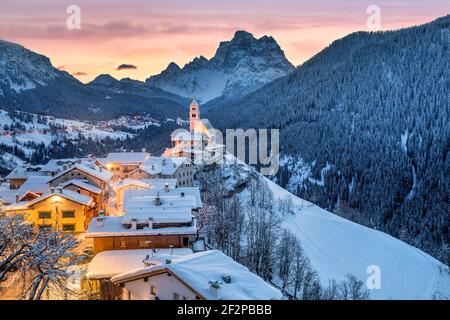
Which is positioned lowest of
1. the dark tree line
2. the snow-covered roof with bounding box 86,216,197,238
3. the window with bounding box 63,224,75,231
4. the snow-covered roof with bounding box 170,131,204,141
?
the dark tree line

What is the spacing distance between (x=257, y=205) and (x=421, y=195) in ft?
251

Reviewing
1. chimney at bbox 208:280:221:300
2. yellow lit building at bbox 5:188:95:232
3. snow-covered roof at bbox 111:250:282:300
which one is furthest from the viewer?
yellow lit building at bbox 5:188:95:232

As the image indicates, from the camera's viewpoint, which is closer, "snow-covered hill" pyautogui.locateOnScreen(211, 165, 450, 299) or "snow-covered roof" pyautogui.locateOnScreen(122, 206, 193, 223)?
"snow-covered roof" pyautogui.locateOnScreen(122, 206, 193, 223)

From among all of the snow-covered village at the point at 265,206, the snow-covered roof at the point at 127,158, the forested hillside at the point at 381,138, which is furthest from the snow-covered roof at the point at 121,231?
the forested hillside at the point at 381,138

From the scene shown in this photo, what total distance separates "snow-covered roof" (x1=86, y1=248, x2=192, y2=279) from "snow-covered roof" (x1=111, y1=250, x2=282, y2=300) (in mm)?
5509

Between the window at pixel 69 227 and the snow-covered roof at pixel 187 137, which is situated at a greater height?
the snow-covered roof at pixel 187 137

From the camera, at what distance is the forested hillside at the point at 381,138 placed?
377 ft

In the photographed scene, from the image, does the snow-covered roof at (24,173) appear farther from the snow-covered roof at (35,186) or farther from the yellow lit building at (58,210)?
the yellow lit building at (58,210)

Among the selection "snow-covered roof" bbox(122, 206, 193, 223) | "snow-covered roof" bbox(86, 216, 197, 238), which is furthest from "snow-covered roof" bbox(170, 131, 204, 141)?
"snow-covered roof" bbox(86, 216, 197, 238)

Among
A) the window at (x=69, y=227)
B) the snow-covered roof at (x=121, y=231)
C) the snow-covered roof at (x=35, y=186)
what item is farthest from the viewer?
the snow-covered roof at (x=35, y=186)

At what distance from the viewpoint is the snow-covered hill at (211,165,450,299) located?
4800cm

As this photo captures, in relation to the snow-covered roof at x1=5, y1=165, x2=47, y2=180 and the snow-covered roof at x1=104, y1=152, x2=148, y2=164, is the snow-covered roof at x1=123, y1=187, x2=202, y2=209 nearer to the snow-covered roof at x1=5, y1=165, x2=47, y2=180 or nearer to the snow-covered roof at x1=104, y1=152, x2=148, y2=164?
the snow-covered roof at x1=104, y1=152, x2=148, y2=164

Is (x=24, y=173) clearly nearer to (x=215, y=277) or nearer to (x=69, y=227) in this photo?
(x=69, y=227)

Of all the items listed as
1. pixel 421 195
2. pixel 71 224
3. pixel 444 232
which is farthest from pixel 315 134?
pixel 71 224
